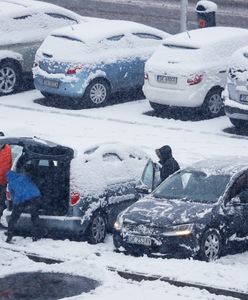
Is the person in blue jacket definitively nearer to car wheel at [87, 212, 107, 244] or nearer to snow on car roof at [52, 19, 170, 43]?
car wheel at [87, 212, 107, 244]

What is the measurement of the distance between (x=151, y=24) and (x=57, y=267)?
67.2ft

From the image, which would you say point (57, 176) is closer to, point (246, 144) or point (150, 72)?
point (246, 144)

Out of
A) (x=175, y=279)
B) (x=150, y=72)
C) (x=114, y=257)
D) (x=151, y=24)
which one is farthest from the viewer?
(x=151, y=24)

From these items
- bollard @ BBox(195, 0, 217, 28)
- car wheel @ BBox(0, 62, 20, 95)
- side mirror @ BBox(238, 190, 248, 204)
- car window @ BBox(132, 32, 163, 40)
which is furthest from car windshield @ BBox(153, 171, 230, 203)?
bollard @ BBox(195, 0, 217, 28)

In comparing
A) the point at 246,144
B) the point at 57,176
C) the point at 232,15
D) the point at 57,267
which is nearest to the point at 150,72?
the point at 246,144

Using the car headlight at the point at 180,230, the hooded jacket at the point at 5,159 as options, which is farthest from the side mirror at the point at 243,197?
the hooded jacket at the point at 5,159

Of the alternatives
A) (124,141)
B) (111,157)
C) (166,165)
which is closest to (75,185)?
(111,157)

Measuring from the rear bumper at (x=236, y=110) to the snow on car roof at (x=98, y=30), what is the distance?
4.00m

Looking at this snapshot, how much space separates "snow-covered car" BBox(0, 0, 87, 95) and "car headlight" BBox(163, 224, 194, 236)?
11.1m

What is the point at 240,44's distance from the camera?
80.7 ft

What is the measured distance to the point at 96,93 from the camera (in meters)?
24.9

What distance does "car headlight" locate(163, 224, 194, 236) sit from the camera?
50.6 feet

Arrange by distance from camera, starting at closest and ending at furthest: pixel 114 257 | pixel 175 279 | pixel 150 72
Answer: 1. pixel 175 279
2. pixel 114 257
3. pixel 150 72

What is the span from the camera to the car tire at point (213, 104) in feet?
78.0
